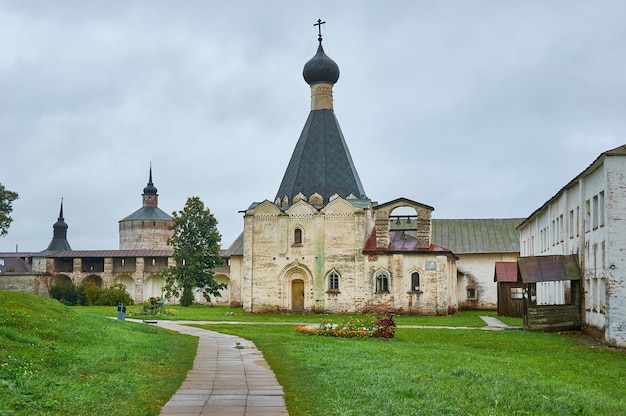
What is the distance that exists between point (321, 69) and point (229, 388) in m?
32.3

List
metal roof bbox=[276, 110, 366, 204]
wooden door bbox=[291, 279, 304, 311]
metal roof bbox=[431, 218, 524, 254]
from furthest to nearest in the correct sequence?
1. metal roof bbox=[431, 218, 524, 254]
2. metal roof bbox=[276, 110, 366, 204]
3. wooden door bbox=[291, 279, 304, 311]

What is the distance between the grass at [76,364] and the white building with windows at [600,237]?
10352 mm

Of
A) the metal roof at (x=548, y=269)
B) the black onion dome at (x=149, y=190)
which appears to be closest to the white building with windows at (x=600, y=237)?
the metal roof at (x=548, y=269)

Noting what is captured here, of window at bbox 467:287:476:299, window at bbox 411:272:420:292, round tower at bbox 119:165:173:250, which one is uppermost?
round tower at bbox 119:165:173:250

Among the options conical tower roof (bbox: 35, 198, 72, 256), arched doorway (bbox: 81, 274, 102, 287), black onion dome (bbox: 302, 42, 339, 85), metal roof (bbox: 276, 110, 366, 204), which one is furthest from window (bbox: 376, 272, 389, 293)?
conical tower roof (bbox: 35, 198, 72, 256)

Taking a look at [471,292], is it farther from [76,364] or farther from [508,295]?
[76,364]

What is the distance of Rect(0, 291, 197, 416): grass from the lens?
319 inches

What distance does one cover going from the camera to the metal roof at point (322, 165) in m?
38.8

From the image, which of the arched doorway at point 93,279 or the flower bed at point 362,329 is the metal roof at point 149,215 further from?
the flower bed at point 362,329

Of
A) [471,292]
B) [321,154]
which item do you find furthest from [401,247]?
[471,292]

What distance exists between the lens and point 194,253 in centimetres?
4741

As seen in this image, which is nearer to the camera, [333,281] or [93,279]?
[333,281]

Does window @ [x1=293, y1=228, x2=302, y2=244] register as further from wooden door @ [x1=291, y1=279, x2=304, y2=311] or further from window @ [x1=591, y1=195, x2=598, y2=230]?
window @ [x1=591, y1=195, x2=598, y2=230]

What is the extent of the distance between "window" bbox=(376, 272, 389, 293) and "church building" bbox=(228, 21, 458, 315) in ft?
0.16
